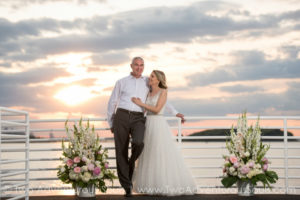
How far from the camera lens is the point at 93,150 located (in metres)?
6.19

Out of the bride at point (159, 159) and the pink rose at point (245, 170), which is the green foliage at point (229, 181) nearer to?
the pink rose at point (245, 170)

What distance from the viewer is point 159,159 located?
6082mm

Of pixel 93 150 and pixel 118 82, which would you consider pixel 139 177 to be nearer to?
pixel 93 150

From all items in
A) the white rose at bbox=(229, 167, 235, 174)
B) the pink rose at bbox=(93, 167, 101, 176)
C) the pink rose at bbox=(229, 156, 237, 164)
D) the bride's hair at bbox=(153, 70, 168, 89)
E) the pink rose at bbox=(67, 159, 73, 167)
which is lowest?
the pink rose at bbox=(93, 167, 101, 176)

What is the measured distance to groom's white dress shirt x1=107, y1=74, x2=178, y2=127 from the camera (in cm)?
605

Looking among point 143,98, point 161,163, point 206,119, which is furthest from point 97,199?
point 206,119

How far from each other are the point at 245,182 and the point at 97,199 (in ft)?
6.81

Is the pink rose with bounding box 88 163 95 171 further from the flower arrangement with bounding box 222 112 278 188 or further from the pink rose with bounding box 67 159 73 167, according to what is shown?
the flower arrangement with bounding box 222 112 278 188

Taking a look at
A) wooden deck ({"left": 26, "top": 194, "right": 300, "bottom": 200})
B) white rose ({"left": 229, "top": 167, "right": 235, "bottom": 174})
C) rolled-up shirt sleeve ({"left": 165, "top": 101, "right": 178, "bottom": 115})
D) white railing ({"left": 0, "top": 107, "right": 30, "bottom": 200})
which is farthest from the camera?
rolled-up shirt sleeve ({"left": 165, "top": 101, "right": 178, "bottom": 115})

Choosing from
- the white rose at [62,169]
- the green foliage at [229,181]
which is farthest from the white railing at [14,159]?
the green foliage at [229,181]

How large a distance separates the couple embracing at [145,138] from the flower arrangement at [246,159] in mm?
582

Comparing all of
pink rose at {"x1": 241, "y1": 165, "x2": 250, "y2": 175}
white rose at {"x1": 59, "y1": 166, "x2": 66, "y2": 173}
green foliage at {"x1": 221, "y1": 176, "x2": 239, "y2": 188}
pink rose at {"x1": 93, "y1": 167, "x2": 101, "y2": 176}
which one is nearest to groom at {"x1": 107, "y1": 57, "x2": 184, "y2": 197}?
pink rose at {"x1": 93, "y1": 167, "x2": 101, "y2": 176}

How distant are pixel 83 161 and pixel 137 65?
60.1 inches

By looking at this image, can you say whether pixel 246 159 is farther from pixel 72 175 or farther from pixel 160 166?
pixel 72 175
